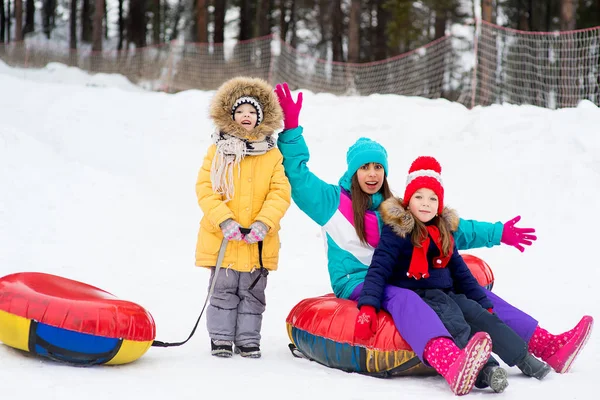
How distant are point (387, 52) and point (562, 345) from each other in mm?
20222

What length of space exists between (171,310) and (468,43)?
46.0 ft

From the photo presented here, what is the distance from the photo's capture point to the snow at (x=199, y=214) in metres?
3.28

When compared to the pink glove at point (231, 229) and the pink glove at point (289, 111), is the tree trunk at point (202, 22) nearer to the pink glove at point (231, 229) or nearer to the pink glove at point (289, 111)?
the pink glove at point (289, 111)

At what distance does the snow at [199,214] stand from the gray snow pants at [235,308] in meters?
0.15

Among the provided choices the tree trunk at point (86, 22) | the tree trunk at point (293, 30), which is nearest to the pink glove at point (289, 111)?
the tree trunk at point (293, 30)

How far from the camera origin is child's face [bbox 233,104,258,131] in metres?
3.94

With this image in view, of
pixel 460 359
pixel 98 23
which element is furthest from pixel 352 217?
pixel 98 23

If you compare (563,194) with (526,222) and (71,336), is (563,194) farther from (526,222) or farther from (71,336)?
(71,336)

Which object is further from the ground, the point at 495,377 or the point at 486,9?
the point at 486,9

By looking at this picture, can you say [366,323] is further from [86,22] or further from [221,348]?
[86,22]

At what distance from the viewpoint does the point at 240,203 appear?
153 inches

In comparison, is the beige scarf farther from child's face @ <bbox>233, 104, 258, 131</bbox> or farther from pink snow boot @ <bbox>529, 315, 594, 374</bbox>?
pink snow boot @ <bbox>529, 315, 594, 374</bbox>

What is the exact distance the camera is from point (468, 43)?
17391mm

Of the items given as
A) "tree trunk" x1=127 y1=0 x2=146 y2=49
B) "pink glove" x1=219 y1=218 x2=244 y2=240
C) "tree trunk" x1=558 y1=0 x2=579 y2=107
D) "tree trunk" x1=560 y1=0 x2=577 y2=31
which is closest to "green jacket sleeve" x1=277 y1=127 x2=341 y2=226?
"pink glove" x1=219 y1=218 x2=244 y2=240
